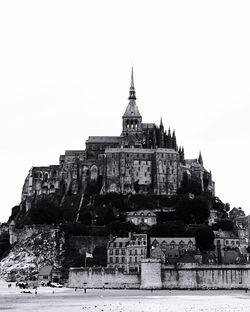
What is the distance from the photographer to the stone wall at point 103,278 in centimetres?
9488

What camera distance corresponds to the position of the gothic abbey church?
125375 millimetres

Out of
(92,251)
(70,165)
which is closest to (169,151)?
(70,165)

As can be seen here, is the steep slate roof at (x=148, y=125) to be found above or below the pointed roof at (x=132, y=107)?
below

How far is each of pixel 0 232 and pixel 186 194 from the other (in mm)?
36827

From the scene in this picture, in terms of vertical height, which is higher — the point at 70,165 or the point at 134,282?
the point at 70,165

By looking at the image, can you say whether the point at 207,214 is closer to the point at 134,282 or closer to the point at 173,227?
the point at 173,227

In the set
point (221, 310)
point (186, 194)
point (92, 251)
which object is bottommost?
point (221, 310)

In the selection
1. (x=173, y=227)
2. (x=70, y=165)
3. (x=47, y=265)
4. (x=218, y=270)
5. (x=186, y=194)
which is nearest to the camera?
(x=218, y=270)

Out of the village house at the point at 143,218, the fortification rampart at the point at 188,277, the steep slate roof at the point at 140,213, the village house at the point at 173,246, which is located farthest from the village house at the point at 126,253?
the steep slate roof at the point at 140,213

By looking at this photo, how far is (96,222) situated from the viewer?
11756cm

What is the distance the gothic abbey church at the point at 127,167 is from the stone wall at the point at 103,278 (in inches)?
1187

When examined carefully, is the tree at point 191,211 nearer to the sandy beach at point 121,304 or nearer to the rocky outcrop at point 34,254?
the rocky outcrop at point 34,254

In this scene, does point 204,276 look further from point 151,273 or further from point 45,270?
point 45,270

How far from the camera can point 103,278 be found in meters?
95.7
